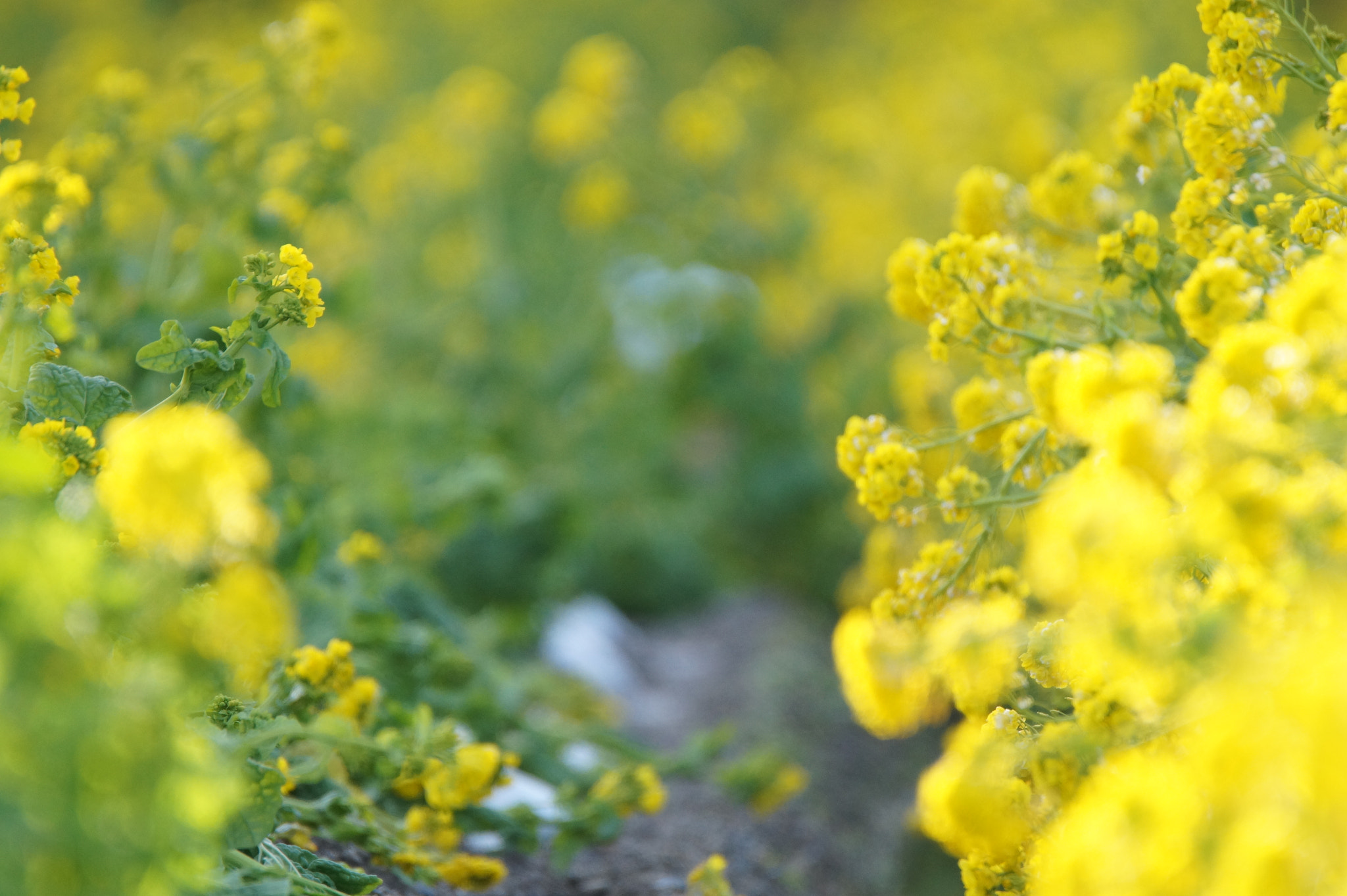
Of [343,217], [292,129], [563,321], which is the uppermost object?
[292,129]

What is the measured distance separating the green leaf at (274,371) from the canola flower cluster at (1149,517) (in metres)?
0.69

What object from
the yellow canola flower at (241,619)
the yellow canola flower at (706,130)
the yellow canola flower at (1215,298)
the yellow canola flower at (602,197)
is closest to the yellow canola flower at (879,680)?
the yellow canola flower at (1215,298)

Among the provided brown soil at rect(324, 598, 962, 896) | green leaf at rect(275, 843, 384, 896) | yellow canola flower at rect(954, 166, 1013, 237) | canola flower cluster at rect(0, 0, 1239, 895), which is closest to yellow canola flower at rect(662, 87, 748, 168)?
canola flower cluster at rect(0, 0, 1239, 895)

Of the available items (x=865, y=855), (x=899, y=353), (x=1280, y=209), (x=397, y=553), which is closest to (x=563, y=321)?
(x=899, y=353)

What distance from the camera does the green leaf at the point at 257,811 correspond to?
39.6 inches

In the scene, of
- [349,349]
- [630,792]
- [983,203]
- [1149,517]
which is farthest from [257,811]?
[349,349]

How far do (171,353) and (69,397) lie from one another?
0.39 ft

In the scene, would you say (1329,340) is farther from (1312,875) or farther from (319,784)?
(319,784)

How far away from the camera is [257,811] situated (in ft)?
3.34

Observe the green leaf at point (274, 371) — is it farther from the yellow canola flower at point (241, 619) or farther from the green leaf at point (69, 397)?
the yellow canola flower at point (241, 619)

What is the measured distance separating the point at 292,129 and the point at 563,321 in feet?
5.00

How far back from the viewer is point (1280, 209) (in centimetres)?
120

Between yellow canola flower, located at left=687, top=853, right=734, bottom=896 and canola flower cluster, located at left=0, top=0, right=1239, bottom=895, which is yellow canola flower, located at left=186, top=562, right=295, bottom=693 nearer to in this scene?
canola flower cluster, located at left=0, top=0, right=1239, bottom=895

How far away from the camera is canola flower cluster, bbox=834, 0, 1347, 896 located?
2.08 ft
